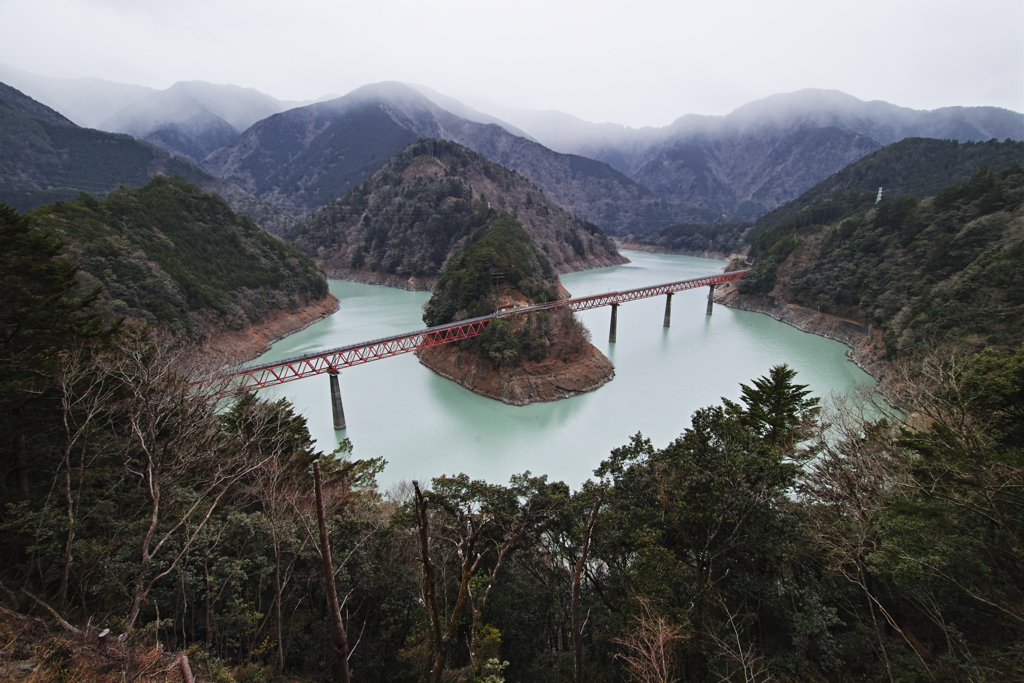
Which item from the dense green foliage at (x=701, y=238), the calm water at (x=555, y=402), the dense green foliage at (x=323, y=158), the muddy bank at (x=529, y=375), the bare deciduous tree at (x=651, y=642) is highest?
the dense green foliage at (x=323, y=158)

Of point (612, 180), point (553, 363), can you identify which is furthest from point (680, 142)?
point (553, 363)

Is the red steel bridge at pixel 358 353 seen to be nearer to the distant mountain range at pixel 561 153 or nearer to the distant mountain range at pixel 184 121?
the distant mountain range at pixel 561 153

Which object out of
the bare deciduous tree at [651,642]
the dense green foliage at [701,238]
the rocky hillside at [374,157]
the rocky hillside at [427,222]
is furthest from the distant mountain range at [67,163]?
the dense green foliage at [701,238]

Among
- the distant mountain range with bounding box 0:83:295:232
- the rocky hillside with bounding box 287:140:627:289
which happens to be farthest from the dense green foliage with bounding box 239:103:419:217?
the rocky hillside with bounding box 287:140:627:289

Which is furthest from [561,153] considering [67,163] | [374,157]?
[67,163]

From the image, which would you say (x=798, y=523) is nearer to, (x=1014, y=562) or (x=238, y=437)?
(x=1014, y=562)

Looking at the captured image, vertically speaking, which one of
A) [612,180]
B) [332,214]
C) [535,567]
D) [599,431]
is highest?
→ [612,180]

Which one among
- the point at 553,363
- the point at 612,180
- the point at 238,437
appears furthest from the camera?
the point at 612,180
